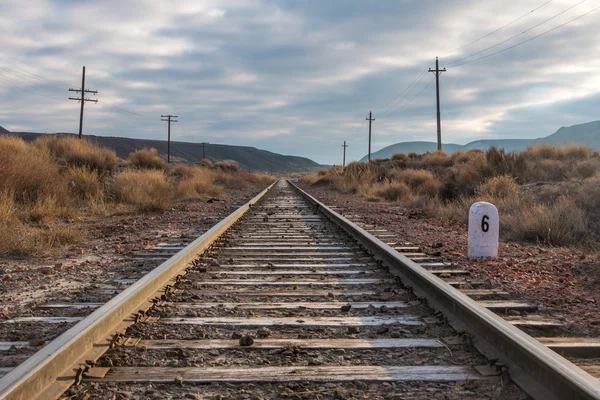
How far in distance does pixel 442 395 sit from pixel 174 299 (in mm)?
2462

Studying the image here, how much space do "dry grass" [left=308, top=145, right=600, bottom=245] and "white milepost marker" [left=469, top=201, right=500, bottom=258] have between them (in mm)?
1833

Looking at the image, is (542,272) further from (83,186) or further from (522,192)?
(83,186)

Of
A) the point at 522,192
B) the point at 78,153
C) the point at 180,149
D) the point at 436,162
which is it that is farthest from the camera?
the point at 180,149

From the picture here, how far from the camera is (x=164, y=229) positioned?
9344mm

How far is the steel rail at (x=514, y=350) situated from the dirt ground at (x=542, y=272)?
0.74 meters

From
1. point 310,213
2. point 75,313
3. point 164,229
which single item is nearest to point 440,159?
point 310,213

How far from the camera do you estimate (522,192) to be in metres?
12.1

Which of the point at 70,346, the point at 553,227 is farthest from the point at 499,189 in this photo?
the point at 70,346

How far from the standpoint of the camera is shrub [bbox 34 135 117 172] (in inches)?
692

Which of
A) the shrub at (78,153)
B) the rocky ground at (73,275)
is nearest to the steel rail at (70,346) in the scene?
the rocky ground at (73,275)

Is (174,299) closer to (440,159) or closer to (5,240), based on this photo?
(5,240)

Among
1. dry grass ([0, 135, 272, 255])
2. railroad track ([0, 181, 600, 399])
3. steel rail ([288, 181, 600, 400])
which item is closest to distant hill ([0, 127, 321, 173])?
dry grass ([0, 135, 272, 255])

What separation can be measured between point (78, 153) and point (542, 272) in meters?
16.8

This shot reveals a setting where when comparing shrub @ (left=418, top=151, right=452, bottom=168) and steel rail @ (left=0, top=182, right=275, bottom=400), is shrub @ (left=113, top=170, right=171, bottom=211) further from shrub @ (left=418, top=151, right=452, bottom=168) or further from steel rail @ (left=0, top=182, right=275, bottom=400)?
shrub @ (left=418, top=151, right=452, bottom=168)
